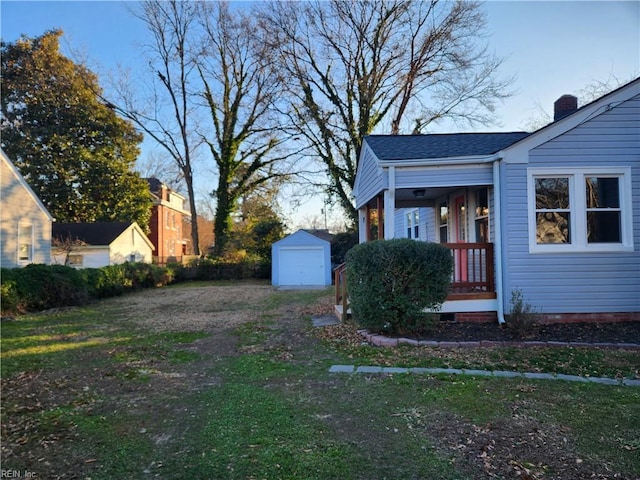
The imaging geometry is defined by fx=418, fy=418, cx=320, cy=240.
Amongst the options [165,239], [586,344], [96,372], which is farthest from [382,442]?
[165,239]

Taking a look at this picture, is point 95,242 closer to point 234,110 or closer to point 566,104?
point 234,110

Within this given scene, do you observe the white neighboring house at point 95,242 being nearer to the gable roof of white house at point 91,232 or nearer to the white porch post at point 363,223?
the gable roof of white house at point 91,232

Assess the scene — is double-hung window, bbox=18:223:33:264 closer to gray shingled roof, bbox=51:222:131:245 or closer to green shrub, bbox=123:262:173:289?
green shrub, bbox=123:262:173:289

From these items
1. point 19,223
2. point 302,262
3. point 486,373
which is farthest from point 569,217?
point 19,223

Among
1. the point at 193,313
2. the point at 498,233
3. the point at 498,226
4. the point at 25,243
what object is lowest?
the point at 193,313

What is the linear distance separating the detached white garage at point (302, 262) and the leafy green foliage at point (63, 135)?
16164 mm

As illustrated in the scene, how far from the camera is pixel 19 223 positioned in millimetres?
16969

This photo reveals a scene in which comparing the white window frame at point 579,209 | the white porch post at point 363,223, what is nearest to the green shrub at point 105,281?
the white porch post at point 363,223

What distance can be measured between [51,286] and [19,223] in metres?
4.79

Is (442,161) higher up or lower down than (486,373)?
higher up

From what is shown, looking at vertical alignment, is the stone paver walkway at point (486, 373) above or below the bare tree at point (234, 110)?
below

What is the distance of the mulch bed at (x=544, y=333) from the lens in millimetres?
7078

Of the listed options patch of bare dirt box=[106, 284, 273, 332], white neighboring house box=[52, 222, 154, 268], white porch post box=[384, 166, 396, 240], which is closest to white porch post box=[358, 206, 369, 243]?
white porch post box=[384, 166, 396, 240]

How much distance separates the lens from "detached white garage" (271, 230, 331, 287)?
76.9ft
